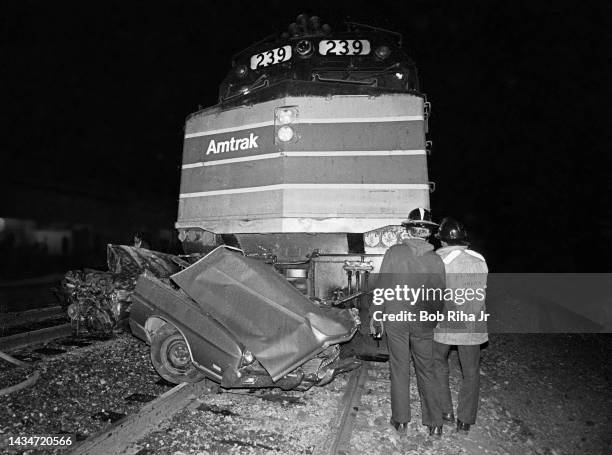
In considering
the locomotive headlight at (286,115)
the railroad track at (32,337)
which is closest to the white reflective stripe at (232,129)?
the locomotive headlight at (286,115)

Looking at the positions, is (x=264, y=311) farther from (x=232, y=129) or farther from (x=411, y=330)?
(x=232, y=129)

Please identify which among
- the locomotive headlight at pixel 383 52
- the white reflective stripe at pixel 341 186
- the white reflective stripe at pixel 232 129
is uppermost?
the locomotive headlight at pixel 383 52

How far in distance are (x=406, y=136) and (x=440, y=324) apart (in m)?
2.01

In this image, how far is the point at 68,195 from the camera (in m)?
22.1

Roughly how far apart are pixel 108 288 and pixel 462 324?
146 inches

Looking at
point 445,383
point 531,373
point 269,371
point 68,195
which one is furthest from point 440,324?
point 68,195

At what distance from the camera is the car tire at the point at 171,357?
12.5 ft

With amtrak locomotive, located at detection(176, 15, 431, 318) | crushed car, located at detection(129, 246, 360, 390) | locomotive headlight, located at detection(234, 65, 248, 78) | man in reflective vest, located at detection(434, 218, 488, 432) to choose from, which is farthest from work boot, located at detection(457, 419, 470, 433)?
locomotive headlight, located at detection(234, 65, 248, 78)

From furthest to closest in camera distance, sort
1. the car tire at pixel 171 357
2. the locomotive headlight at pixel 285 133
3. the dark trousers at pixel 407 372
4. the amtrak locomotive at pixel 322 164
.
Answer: the locomotive headlight at pixel 285 133 → the amtrak locomotive at pixel 322 164 → the car tire at pixel 171 357 → the dark trousers at pixel 407 372

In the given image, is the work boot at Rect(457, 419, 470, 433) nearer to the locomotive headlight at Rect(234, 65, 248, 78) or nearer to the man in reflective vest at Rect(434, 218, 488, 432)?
the man in reflective vest at Rect(434, 218, 488, 432)

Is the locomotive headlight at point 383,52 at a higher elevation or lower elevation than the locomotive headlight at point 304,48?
lower

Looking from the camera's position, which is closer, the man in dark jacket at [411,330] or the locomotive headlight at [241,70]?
the man in dark jacket at [411,330]

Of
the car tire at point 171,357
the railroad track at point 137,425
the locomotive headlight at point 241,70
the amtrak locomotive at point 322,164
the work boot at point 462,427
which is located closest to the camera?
the railroad track at point 137,425

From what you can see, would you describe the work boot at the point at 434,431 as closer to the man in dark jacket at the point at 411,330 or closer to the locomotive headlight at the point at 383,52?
the man in dark jacket at the point at 411,330
